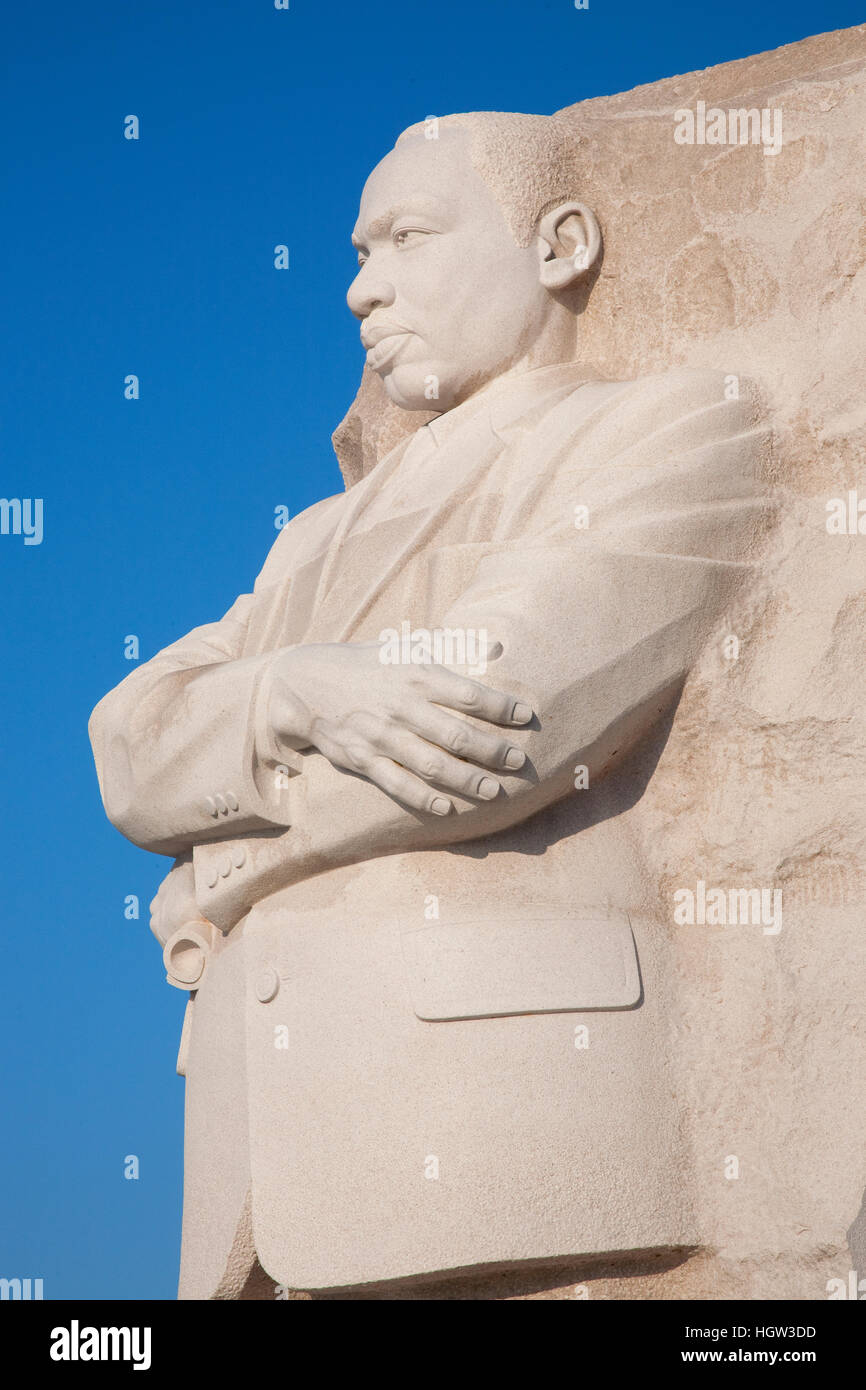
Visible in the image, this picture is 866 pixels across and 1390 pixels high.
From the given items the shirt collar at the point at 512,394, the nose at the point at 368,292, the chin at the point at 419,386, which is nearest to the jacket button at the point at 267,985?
the shirt collar at the point at 512,394

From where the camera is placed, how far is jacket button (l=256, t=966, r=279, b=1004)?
4418mm

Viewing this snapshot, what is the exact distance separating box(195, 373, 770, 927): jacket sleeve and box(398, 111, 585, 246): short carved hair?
79 centimetres

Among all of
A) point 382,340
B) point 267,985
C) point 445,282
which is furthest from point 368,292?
point 267,985

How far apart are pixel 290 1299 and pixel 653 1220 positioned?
3.44 ft

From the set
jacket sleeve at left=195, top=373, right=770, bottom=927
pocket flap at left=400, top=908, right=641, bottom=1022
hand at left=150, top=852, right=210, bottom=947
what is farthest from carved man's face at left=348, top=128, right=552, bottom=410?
pocket flap at left=400, top=908, right=641, bottom=1022

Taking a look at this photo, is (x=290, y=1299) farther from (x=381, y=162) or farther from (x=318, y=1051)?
(x=381, y=162)

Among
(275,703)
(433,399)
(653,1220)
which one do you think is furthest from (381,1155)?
(433,399)

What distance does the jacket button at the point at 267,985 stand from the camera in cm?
442

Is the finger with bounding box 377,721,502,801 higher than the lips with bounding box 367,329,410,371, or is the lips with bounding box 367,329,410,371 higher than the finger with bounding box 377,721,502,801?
the lips with bounding box 367,329,410,371

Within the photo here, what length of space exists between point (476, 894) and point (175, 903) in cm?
111

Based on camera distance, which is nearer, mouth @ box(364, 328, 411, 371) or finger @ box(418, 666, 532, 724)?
finger @ box(418, 666, 532, 724)

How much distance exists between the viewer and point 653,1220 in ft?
13.5

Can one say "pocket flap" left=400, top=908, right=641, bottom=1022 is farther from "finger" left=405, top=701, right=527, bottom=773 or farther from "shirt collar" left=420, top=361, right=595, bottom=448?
"shirt collar" left=420, top=361, right=595, bottom=448

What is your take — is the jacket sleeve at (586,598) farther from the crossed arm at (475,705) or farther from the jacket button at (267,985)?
the jacket button at (267,985)
